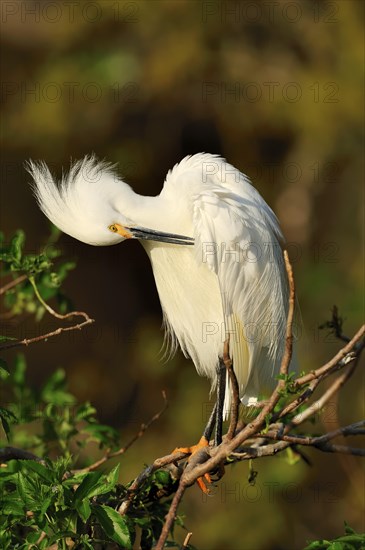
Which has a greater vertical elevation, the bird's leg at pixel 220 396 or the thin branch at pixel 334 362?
the thin branch at pixel 334 362

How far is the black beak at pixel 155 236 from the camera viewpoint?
112 inches

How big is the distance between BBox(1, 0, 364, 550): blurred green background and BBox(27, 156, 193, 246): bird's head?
2.41 m

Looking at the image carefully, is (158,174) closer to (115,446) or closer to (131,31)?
(131,31)

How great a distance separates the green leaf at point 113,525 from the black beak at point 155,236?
114 centimetres

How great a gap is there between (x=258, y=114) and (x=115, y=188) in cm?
317

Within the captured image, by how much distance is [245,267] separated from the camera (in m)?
2.91

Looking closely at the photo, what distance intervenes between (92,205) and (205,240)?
38 cm

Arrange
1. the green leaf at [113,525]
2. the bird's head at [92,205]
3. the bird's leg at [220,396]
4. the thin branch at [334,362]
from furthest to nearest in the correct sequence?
the bird's leg at [220,396] < the bird's head at [92,205] < the green leaf at [113,525] < the thin branch at [334,362]

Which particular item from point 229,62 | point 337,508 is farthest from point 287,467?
point 229,62

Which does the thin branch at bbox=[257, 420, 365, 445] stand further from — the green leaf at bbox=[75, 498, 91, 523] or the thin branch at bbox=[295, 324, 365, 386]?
the green leaf at bbox=[75, 498, 91, 523]

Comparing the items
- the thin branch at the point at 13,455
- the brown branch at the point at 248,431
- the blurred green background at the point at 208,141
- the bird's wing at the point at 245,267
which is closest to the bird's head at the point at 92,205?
the bird's wing at the point at 245,267

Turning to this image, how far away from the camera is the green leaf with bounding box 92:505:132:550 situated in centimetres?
185

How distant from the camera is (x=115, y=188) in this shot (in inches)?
115

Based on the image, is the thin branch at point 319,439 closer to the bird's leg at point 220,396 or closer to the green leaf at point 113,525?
the green leaf at point 113,525
